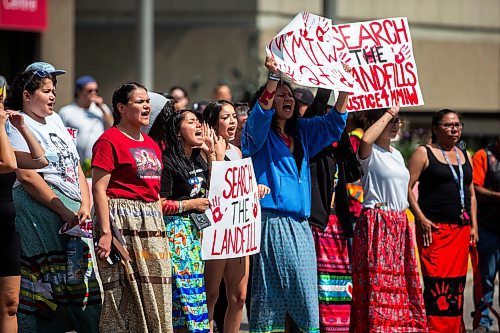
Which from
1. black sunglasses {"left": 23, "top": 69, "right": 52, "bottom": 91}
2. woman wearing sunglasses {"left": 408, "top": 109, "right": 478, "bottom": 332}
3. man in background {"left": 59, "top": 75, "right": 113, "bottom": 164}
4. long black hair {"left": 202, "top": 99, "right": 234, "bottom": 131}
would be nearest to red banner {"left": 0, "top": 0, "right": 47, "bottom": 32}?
man in background {"left": 59, "top": 75, "right": 113, "bottom": 164}

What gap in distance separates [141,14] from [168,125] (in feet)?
25.1

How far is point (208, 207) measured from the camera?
27.8ft

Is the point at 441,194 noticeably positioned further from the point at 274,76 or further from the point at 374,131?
the point at 274,76

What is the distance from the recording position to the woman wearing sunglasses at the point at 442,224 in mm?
10250

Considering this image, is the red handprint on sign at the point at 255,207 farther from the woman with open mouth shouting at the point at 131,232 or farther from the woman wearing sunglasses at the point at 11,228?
the woman wearing sunglasses at the point at 11,228

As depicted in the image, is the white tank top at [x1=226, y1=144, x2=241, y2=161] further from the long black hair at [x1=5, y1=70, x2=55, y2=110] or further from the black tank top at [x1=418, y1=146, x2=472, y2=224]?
the black tank top at [x1=418, y1=146, x2=472, y2=224]

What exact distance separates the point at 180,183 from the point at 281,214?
74 centimetres

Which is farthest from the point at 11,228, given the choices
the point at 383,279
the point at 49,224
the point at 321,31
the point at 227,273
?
the point at 383,279

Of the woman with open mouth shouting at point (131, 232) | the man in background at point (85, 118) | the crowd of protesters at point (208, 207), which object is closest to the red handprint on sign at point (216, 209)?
the crowd of protesters at point (208, 207)

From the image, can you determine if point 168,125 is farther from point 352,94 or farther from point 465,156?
point 465,156

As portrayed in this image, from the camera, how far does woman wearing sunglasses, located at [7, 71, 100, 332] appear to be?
26.2 feet

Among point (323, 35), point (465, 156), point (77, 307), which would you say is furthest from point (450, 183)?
point (77, 307)

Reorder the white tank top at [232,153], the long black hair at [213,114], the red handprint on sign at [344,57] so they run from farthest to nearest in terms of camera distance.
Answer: the red handprint on sign at [344,57], the white tank top at [232,153], the long black hair at [213,114]

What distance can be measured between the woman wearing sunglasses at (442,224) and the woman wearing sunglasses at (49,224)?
10.5 feet
